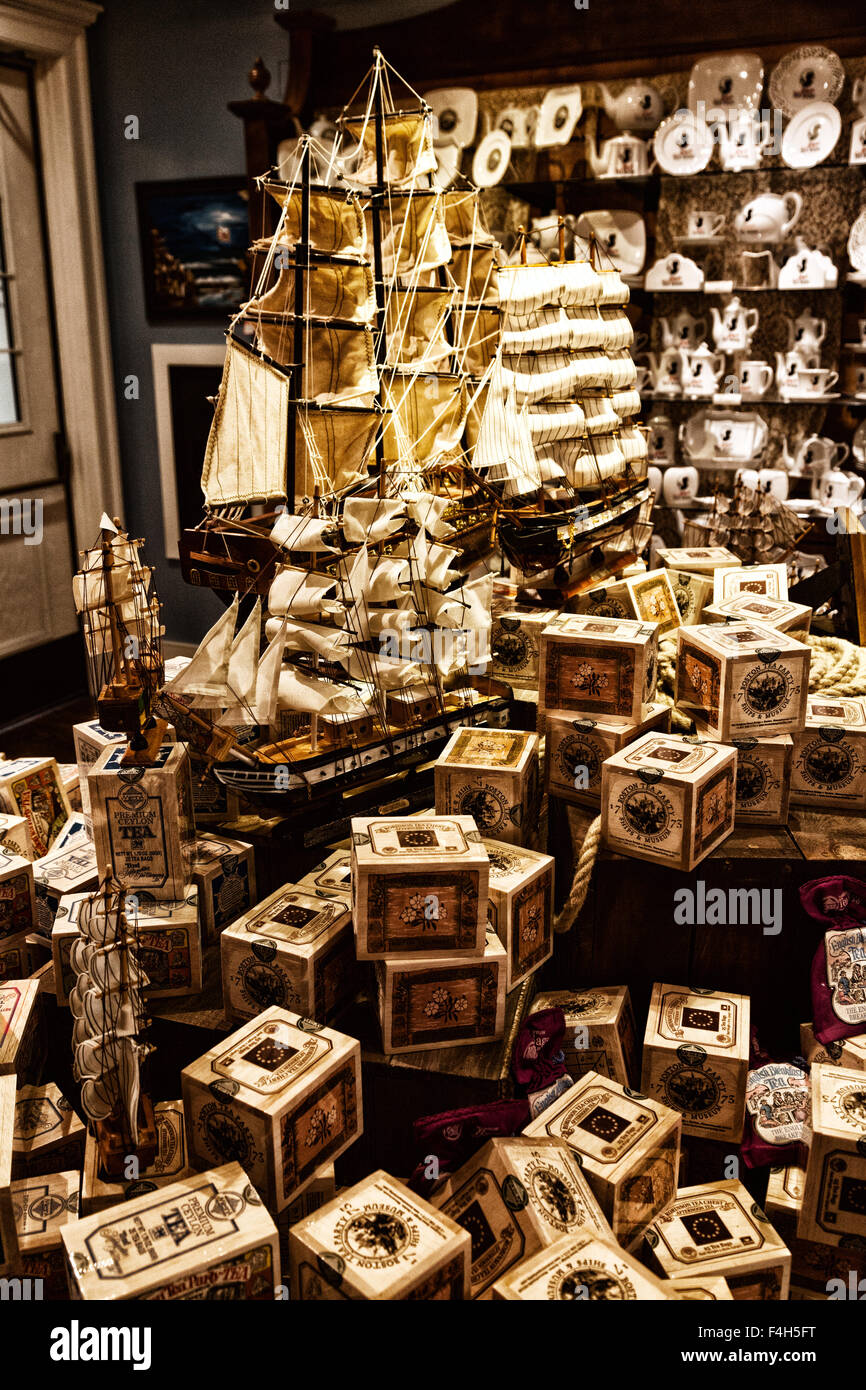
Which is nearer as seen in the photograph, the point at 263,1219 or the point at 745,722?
the point at 263,1219

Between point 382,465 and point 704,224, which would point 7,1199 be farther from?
point 704,224

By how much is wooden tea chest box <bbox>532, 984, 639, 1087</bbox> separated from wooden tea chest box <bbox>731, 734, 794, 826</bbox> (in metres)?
0.52

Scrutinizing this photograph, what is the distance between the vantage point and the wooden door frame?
5.42 meters

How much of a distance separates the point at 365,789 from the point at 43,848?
0.86 meters

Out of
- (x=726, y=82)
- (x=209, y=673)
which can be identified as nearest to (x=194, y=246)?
(x=726, y=82)

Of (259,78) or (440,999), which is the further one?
(259,78)

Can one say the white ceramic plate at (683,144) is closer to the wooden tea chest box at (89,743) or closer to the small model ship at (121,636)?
the small model ship at (121,636)

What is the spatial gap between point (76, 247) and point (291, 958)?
16.0ft

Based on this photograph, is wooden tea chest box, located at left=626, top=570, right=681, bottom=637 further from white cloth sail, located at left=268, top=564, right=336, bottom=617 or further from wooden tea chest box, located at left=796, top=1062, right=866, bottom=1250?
wooden tea chest box, located at left=796, top=1062, right=866, bottom=1250

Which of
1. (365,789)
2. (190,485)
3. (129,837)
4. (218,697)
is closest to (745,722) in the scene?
(365,789)

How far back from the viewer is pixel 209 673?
254cm

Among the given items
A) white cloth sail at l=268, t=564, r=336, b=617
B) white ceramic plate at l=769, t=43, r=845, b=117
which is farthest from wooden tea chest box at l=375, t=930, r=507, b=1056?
white ceramic plate at l=769, t=43, r=845, b=117

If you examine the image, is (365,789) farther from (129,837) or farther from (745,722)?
(745,722)

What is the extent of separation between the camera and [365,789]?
2.58 meters
